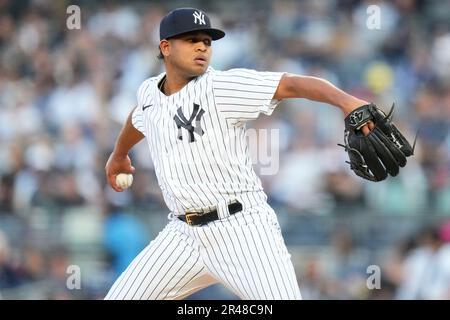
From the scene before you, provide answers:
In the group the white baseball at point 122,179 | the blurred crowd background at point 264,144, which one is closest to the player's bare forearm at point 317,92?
the white baseball at point 122,179

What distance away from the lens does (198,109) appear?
15.2 feet

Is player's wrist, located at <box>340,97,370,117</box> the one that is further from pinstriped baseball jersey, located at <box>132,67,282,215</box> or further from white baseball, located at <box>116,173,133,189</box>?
white baseball, located at <box>116,173,133,189</box>

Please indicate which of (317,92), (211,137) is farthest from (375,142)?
(211,137)

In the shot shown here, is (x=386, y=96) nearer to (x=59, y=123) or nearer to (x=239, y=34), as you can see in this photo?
(x=239, y=34)

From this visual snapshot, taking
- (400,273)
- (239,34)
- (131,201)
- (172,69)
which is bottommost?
(400,273)

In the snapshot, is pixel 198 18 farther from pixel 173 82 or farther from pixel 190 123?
pixel 190 123

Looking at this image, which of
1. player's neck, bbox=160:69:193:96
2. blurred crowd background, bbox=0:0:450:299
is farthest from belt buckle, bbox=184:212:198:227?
blurred crowd background, bbox=0:0:450:299

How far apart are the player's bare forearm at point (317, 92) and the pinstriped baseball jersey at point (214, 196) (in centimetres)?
6

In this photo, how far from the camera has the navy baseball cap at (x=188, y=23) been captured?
4.72 m

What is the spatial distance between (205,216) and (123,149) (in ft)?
2.86

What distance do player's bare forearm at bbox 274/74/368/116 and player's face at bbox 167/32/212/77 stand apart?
461 mm
